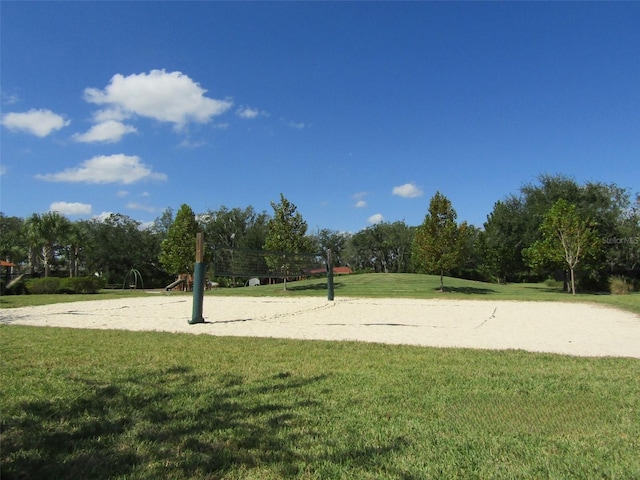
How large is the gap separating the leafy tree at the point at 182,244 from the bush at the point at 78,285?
4188 millimetres

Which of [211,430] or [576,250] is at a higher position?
[576,250]

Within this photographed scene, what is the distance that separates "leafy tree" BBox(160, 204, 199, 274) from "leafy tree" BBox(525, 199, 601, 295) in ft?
66.0

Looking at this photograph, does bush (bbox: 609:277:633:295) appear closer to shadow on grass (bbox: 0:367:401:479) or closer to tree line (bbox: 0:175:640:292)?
tree line (bbox: 0:175:640:292)

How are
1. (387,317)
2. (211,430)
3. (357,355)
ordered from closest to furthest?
(211,430), (357,355), (387,317)

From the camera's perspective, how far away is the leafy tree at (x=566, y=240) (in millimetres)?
22812

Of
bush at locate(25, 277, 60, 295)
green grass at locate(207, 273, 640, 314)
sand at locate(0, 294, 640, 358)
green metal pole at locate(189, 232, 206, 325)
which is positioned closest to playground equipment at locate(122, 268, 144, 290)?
bush at locate(25, 277, 60, 295)

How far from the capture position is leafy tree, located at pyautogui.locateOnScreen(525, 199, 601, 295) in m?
22.8

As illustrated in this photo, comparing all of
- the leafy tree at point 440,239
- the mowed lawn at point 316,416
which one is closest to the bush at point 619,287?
the leafy tree at point 440,239

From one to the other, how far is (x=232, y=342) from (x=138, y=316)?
5347 mm

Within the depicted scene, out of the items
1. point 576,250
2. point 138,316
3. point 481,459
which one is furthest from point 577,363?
point 576,250

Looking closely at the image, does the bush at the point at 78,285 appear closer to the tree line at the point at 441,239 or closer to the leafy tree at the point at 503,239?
the tree line at the point at 441,239

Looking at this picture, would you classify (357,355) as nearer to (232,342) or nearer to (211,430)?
(232,342)

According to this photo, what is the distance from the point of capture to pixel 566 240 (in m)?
23.0

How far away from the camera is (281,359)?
16.6 feet
